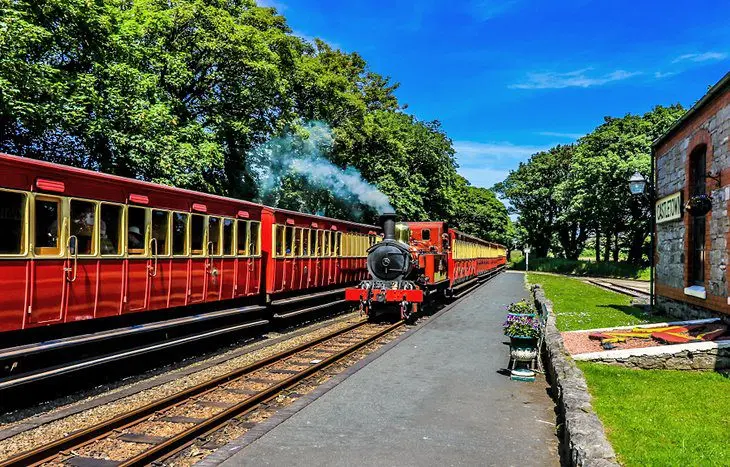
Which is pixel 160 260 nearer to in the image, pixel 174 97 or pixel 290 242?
pixel 290 242

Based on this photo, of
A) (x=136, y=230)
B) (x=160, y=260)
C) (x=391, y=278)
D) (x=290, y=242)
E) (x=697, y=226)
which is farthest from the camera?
(x=391, y=278)

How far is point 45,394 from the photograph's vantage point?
7.80 metres

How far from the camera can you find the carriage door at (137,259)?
29.1 feet

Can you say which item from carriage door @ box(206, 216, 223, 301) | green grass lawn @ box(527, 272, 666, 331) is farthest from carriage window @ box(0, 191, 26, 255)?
green grass lawn @ box(527, 272, 666, 331)

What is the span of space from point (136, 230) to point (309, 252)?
7298 mm

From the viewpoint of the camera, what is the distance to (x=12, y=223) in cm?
691

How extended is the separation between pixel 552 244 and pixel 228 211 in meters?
65.0

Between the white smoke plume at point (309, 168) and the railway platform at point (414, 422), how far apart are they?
16872 mm

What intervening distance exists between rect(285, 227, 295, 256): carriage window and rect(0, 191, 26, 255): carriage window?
25.6 feet

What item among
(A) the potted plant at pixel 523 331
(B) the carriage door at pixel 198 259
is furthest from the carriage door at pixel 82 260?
(A) the potted plant at pixel 523 331

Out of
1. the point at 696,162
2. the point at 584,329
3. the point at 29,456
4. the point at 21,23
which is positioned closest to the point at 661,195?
the point at 696,162

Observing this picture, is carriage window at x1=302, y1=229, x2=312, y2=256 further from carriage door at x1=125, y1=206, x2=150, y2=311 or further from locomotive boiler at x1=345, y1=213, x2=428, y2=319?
carriage door at x1=125, y1=206, x2=150, y2=311

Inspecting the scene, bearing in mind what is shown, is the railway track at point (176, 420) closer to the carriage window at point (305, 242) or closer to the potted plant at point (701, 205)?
the carriage window at point (305, 242)

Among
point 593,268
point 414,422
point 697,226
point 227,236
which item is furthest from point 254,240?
point 593,268
